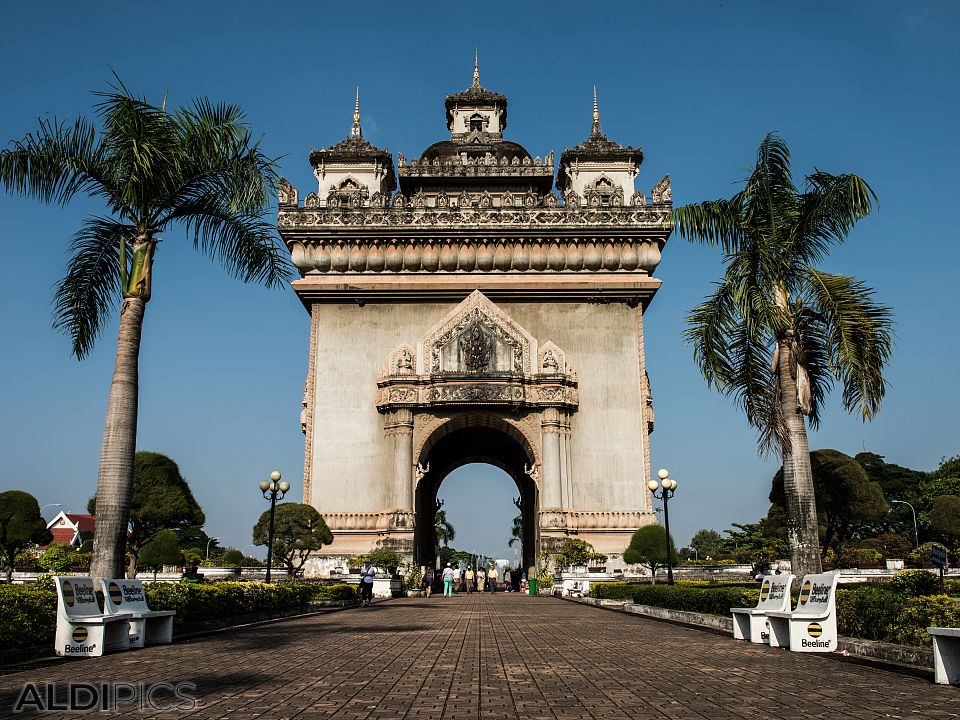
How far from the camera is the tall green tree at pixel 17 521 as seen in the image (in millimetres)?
33188

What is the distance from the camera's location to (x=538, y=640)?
504 inches

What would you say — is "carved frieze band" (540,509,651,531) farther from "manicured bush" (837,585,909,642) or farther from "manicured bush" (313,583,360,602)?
"manicured bush" (837,585,909,642)

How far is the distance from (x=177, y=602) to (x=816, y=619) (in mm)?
9478

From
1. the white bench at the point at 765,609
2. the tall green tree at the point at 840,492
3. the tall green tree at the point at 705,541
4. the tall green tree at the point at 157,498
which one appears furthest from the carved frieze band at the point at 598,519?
the tall green tree at the point at 705,541

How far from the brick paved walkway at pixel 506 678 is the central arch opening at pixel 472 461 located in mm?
22117

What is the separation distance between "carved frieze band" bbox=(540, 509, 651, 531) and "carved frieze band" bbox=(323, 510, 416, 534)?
540cm

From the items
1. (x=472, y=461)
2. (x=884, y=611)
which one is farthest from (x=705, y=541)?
(x=884, y=611)

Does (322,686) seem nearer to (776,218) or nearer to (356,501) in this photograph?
(776,218)

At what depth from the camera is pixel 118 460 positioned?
1288 centimetres

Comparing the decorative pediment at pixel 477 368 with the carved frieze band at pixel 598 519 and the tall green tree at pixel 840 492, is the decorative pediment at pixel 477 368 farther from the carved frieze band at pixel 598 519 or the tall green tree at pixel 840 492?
the tall green tree at pixel 840 492

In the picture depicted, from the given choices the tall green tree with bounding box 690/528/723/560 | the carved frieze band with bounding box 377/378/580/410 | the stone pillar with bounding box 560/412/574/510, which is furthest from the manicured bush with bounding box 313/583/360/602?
Result: the tall green tree with bounding box 690/528/723/560

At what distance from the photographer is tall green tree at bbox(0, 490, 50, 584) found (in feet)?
109

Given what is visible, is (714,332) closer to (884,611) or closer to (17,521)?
(884,611)

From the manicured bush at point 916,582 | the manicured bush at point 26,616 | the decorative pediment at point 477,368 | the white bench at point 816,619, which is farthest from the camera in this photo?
the decorative pediment at point 477,368
